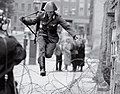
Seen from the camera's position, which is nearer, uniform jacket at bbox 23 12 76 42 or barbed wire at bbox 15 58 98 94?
uniform jacket at bbox 23 12 76 42

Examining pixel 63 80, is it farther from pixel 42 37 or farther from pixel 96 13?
pixel 96 13

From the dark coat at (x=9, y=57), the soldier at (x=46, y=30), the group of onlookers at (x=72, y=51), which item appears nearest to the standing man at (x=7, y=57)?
the dark coat at (x=9, y=57)

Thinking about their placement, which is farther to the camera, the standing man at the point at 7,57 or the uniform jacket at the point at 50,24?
the uniform jacket at the point at 50,24

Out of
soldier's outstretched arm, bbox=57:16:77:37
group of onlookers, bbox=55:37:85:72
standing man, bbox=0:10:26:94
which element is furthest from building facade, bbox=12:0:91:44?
standing man, bbox=0:10:26:94

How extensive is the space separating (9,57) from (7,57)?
0.05 meters

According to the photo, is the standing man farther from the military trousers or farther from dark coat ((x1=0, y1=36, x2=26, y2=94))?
the military trousers

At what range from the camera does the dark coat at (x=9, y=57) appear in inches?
149

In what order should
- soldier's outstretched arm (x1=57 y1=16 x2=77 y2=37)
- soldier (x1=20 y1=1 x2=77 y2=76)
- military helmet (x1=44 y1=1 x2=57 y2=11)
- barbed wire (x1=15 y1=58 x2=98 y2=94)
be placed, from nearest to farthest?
military helmet (x1=44 y1=1 x2=57 y2=11), soldier (x1=20 y1=1 x2=77 y2=76), soldier's outstretched arm (x1=57 y1=16 x2=77 y2=37), barbed wire (x1=15 y1=58 x2=98 y2=94)

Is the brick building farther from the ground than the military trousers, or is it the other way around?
the brick building

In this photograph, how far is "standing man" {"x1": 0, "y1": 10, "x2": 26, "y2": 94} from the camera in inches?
149

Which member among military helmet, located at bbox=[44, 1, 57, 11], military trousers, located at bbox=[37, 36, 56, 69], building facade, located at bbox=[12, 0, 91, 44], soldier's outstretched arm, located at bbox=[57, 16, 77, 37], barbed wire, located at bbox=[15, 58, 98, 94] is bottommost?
barbed wire, located at bbox=[15, 58, 98, 94]

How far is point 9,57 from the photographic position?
3879mm

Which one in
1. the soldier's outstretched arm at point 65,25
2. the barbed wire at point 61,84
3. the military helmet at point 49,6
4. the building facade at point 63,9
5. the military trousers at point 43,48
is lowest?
the barbed wire at point 61,84

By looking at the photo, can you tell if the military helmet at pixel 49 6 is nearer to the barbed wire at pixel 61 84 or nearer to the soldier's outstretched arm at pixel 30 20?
the soldier's outstretched arm at pixel 30 20
